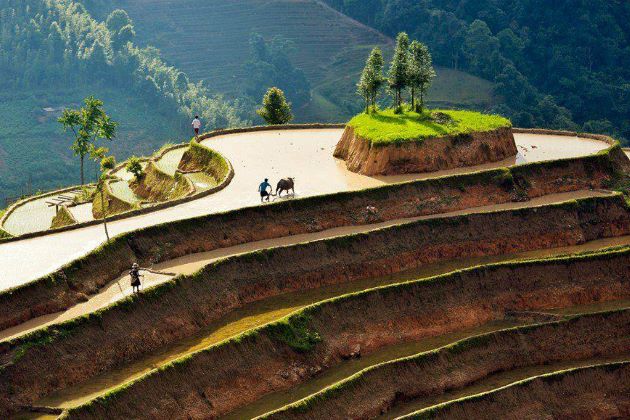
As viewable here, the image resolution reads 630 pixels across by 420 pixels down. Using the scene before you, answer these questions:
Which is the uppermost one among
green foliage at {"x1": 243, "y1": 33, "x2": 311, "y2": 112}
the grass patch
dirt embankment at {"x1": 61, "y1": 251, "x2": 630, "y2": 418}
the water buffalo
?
the water buffalo

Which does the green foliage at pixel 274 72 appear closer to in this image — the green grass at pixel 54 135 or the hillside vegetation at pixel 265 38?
the hillside vegetation at pixel 265 38

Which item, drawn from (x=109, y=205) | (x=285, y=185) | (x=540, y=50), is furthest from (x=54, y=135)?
(x=285, y=185)

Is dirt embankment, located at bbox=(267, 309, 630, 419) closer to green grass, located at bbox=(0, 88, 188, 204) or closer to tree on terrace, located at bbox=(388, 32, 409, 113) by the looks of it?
tree on terrace, located at bbox=(388, 32, 409, 113)

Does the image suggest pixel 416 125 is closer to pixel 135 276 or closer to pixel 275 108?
pixel 275 108

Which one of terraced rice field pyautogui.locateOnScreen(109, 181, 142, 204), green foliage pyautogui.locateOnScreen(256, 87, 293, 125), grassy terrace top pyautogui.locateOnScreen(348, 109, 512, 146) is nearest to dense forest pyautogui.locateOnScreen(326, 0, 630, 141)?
green foliage pyautogui.locateOnScreen(256, 87, 293, 125)

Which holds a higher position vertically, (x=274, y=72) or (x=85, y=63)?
(x=85, y=63)

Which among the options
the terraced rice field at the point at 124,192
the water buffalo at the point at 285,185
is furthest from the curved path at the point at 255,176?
the terraced rice field at the point at 124,192

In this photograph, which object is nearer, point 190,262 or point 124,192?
point 190,262
